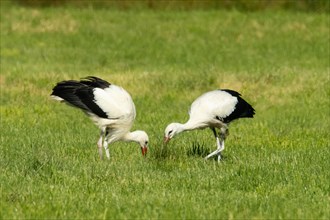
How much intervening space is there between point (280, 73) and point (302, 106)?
10.2 ft

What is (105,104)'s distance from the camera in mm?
Answer: 11875

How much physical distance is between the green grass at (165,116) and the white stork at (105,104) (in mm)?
293

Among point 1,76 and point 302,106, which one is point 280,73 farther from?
point 1,76

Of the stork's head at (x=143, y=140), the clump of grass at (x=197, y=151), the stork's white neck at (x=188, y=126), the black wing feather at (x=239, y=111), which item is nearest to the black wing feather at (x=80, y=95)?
the stork's head at (x=143, y=140)

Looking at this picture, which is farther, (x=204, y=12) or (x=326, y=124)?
(x=204, y=12)

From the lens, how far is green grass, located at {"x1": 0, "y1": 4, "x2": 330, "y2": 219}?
870 cm

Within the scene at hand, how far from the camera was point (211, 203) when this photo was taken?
8.61m

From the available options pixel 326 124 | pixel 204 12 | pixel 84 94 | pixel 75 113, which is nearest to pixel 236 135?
pixel 326 124

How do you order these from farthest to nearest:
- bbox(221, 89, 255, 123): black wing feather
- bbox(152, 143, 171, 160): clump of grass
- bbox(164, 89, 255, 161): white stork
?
1. bbox(221, 89, 255, 123): black wing feather
2. bbox(164, 89, 255, 161): white stork
3. bbox(152, 143, 171, 160): clump of grass

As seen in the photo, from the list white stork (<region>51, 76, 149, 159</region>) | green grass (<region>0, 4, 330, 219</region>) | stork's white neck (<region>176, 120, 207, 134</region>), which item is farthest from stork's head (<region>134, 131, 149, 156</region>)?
stork's white neck (<region>176, 120, 207, 134</region>)

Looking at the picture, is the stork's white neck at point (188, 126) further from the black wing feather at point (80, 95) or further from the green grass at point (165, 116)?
the black wing feather at point (80, 95)

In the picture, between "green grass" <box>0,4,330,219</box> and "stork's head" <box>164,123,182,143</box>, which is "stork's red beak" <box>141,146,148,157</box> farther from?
"stork's head" <box>164,123,182,143</box>

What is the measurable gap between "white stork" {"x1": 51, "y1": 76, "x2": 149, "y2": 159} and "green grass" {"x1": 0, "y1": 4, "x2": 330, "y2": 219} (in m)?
0.29

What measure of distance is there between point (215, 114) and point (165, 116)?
17.1 ft
